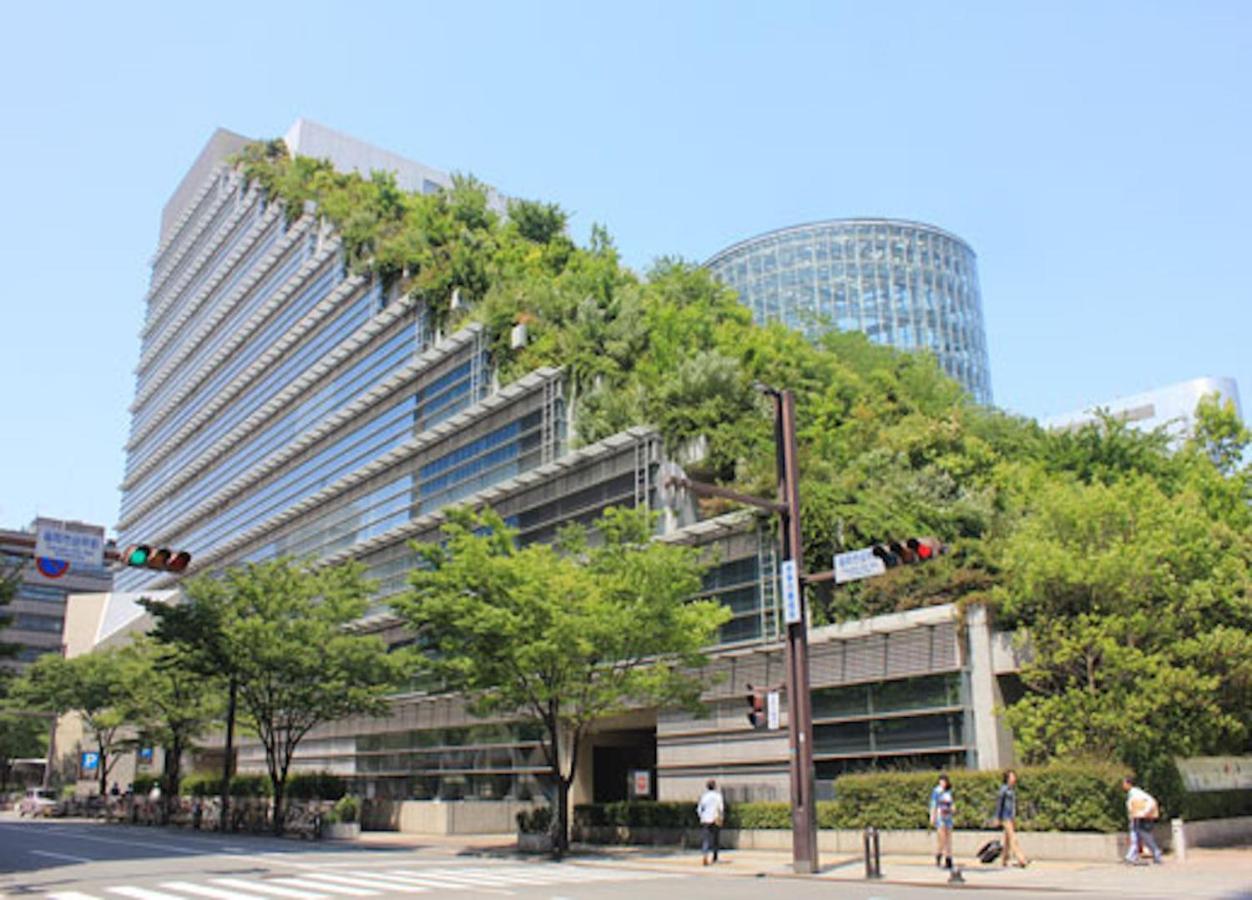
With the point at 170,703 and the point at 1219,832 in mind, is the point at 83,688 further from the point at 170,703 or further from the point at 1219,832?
the point at 1219,832

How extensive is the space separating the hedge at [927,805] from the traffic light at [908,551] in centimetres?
673

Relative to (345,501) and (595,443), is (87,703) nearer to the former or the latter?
(345,501)

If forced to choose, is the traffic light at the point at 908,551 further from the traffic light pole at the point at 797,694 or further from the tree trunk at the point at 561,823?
the tree trunk at the point at 561,823

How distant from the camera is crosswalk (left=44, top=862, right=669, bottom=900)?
53.2 feet

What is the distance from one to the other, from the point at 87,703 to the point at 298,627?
30546mm

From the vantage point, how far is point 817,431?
3650 centimetres

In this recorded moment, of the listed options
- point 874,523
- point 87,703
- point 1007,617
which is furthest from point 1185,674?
point 87,703

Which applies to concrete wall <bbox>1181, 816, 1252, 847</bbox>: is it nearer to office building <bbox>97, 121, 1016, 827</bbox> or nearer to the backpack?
office building <bbox>97, 121, 1016, 827</bbox>

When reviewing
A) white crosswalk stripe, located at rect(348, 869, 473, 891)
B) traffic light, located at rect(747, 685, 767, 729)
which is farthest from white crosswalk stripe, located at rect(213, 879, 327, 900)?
traffic light, located at rect(747, 685, 767, 729)

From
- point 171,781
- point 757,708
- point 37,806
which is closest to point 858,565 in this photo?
point 757,708

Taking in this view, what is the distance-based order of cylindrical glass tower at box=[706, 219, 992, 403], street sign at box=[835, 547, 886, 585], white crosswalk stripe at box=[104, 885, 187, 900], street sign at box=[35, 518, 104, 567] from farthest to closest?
cylindrical glass tower at box=[706, 219, 992, 403], street sign at box=[835, 547, 886, 585], street sign at box=[35, 518, 104, 567], white crosswalk stripe at box=[104, 885, 187, 900]

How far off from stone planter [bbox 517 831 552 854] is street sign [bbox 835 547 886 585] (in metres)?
13.2

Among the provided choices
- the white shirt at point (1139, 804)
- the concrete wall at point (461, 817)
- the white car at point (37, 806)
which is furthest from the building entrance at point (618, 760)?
the white car at point (37, 806)

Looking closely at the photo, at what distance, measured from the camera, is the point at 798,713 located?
20.8 m
